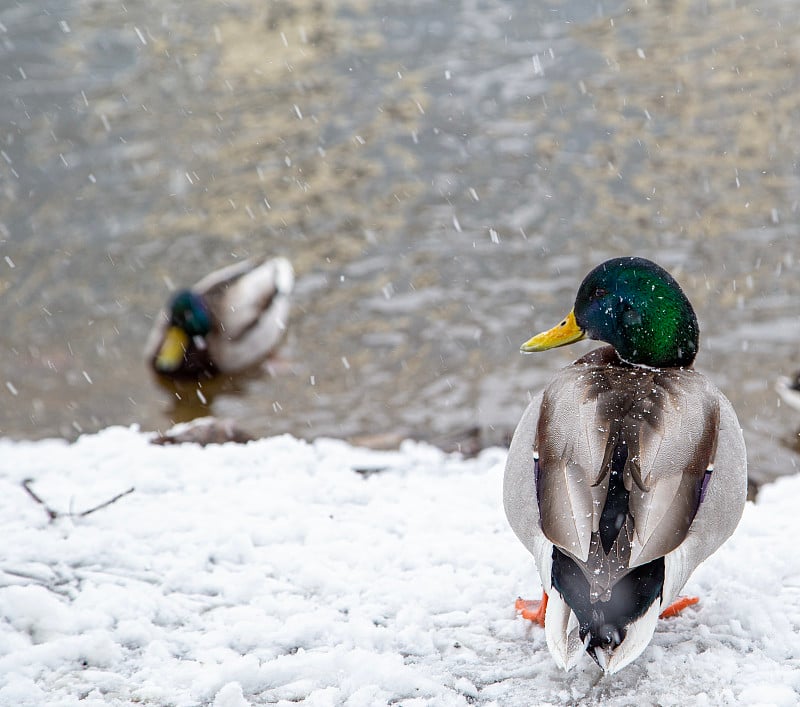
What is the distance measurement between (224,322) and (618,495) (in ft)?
20.1

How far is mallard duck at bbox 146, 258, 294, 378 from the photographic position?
803 centimetres

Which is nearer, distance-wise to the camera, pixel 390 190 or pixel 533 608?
pixel 533 608

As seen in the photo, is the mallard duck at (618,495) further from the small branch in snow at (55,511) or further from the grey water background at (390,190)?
the grey water background at (390,190)

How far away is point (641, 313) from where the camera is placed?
3.61 metres

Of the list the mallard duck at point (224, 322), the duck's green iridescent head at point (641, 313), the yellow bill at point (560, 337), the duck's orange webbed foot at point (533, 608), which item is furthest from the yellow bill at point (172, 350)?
the duck's orange webbed foot at point (533, 608)

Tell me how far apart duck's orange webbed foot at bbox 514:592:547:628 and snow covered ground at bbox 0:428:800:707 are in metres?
0.03

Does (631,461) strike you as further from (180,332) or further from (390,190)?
(390,190)

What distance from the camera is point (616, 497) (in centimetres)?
270

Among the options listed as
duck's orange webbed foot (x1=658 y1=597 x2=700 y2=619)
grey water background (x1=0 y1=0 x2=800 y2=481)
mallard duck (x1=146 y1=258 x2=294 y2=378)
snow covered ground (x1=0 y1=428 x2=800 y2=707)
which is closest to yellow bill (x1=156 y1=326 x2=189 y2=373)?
mallard duck (x1=146 y1=258 x2=294 y2=378)

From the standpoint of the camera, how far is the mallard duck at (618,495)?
266 centimetres

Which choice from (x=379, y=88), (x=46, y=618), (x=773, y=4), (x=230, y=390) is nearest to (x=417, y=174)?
(x=379, y=88)

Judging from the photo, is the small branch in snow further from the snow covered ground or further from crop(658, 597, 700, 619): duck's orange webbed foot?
crop(658, 597, 700, 619): duck's orange webbed foot

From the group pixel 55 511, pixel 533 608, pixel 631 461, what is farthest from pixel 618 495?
pixel 55 511

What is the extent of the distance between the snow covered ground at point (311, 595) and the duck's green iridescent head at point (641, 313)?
763 millimetres
